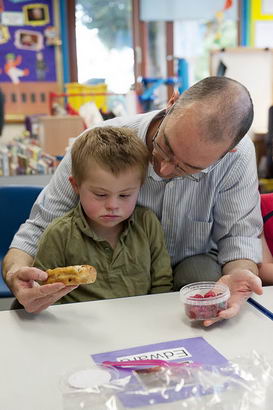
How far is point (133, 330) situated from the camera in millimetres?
956

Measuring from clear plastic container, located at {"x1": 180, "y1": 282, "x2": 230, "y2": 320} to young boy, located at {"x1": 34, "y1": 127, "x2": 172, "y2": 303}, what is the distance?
0.24 meters

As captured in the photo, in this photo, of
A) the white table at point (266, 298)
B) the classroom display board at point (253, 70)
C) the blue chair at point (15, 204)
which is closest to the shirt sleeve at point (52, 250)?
the white table at point (266, 298)

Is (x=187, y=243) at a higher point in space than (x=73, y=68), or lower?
lower

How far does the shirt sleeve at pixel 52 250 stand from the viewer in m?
1.22

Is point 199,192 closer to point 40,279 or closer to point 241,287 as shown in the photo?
point 241,287

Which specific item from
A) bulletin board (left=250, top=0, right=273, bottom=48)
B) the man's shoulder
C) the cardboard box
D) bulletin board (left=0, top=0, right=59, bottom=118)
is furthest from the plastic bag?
bulletin board (left=250, top=0, right=273, bottom=48)

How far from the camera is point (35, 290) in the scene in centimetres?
99

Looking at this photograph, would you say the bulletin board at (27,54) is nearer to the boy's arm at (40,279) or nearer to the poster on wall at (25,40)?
the poster on wall at (25,40)

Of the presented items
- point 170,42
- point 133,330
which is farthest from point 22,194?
point 170,42

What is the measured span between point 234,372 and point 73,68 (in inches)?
199

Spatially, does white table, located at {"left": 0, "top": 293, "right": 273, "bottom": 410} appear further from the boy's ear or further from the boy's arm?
the boy's ear

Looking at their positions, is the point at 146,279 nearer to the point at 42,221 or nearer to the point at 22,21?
the point at 42,221

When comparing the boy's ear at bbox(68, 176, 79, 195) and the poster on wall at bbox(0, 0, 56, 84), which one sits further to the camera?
the poster on wall at bbox(0, 0, 56, 84)

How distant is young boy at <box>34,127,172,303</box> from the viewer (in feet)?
3.92
